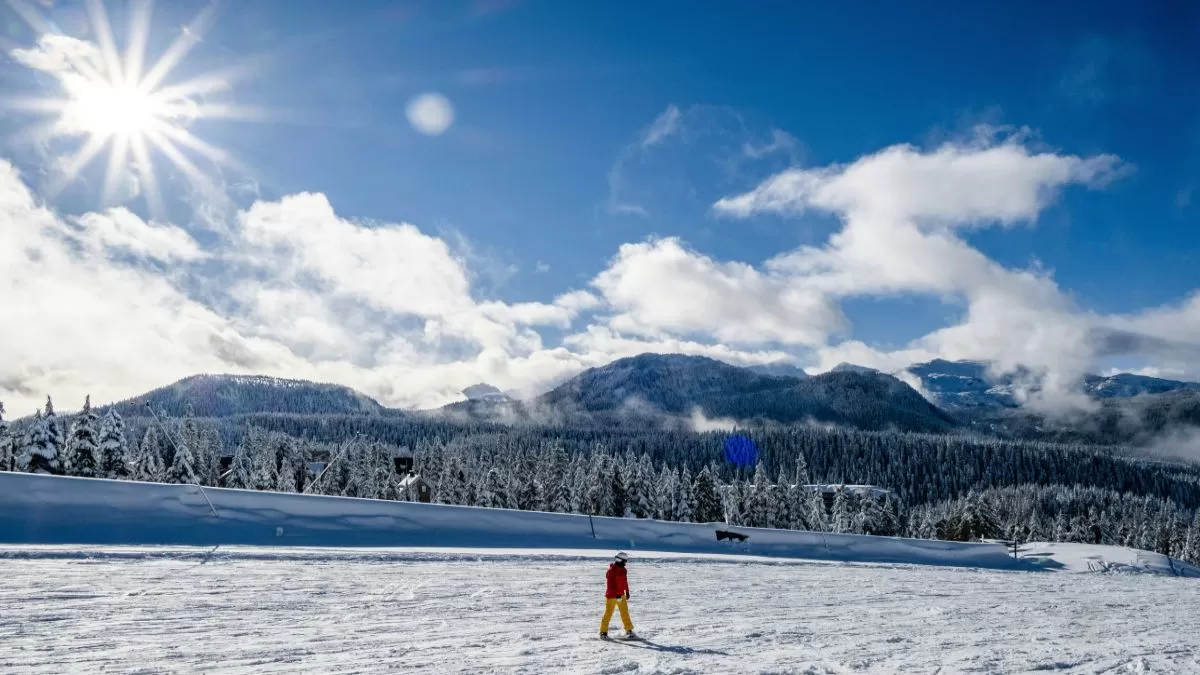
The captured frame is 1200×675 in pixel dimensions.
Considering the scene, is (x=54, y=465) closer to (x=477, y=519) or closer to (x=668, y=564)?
(x=477, y=519)

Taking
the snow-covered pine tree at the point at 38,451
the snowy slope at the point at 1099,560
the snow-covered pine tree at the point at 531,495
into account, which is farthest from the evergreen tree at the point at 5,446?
the snowy slope at the point at 1099,560

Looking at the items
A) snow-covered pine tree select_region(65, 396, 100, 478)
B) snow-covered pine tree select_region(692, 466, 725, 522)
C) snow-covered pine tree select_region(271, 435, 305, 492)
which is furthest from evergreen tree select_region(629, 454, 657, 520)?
snow-covered pine tree select_region(65, 396, 100, 478)

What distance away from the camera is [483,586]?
1535cm

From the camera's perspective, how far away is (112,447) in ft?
146

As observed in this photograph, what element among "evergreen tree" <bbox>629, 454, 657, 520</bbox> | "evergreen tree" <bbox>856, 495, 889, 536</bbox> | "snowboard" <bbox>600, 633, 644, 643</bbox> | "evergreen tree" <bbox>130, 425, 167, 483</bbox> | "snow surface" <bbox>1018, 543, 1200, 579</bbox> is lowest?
"evergreen tree" <bbox>856, 495, 889, 536</bbox>

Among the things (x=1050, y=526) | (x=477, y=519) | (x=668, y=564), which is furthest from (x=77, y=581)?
(x=1050, y=526)

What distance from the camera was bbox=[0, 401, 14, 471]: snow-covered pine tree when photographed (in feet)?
149

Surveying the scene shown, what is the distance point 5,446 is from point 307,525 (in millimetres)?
38664

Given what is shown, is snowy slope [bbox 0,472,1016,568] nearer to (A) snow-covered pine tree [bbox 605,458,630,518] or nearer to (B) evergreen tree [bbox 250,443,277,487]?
(A) snow-covered pine tree [bbox 605,458,630,518]

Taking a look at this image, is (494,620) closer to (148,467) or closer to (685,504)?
(148,467)

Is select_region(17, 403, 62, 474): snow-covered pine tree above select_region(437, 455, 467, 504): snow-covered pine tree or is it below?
above

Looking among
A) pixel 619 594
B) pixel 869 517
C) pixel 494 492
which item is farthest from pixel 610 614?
pixel 869 517

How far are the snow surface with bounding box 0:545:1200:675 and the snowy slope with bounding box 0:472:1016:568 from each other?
217 centimetres

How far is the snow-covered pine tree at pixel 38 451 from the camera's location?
135 feet
